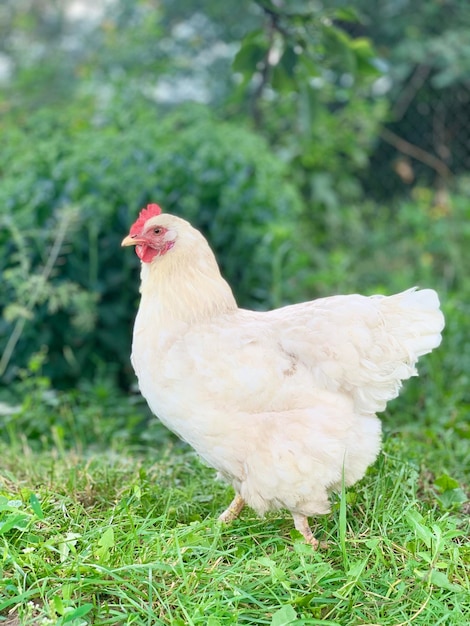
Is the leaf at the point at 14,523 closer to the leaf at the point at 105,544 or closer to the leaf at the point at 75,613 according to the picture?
the leaf at the point at 105,544

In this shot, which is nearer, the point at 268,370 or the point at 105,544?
the point at 105,544

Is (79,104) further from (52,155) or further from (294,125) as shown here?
(52,155)

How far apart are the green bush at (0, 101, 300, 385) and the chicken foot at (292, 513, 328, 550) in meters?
1.94

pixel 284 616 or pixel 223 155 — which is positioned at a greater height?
pixel 223 155

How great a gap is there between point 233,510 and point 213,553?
1.25ft

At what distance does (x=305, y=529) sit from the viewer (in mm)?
2451

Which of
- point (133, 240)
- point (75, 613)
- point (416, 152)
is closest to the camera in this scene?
point (75, 613)

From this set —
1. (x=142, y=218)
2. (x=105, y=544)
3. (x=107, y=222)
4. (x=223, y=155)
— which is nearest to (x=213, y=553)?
(x=105, y=544)

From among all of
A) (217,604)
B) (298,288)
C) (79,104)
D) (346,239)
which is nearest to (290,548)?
(217,604)

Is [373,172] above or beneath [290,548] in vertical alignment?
above

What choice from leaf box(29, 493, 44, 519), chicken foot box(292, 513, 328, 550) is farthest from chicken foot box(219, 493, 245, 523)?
leaf box(29, 493, 44, 519)

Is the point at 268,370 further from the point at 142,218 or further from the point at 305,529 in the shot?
the point at 142,218

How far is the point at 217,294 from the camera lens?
2611 millimetres

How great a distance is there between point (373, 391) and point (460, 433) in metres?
1.18
